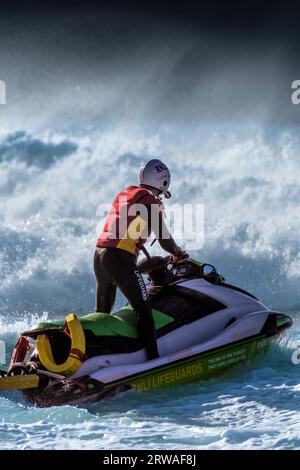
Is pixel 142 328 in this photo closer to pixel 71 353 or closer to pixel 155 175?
pixel 71 353

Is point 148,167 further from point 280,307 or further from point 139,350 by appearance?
point 280,307

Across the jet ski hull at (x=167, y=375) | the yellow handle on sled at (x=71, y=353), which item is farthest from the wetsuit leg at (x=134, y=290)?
the yellow handle on sled at (x=71, y=353)

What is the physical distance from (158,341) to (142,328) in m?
0.31

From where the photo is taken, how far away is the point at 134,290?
7648 mm

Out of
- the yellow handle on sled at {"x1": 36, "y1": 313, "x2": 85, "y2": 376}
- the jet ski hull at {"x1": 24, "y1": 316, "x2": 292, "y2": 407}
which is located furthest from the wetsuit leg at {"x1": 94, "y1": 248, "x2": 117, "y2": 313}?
the jet ski hull at {"x1": 24, "y1": 316, "x2": 292, "y2": 407}

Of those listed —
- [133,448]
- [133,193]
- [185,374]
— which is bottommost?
[133,448]

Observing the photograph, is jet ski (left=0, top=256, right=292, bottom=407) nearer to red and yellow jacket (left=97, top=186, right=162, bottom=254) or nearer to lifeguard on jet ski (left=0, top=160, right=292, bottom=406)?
lifeguard on jet ski (left=0, top=160, right=292, bottom=406)

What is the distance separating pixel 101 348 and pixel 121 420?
979 mm

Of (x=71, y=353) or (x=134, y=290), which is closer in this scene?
(x=71, y=353)

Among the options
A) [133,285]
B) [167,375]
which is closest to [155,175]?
[133,285]

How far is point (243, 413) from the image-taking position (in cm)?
697

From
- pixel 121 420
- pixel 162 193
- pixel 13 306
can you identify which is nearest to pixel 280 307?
pixel 13 306

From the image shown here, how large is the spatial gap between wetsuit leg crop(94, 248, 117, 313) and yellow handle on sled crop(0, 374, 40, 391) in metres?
1.52

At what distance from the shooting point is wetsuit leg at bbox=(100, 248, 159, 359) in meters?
7.64
